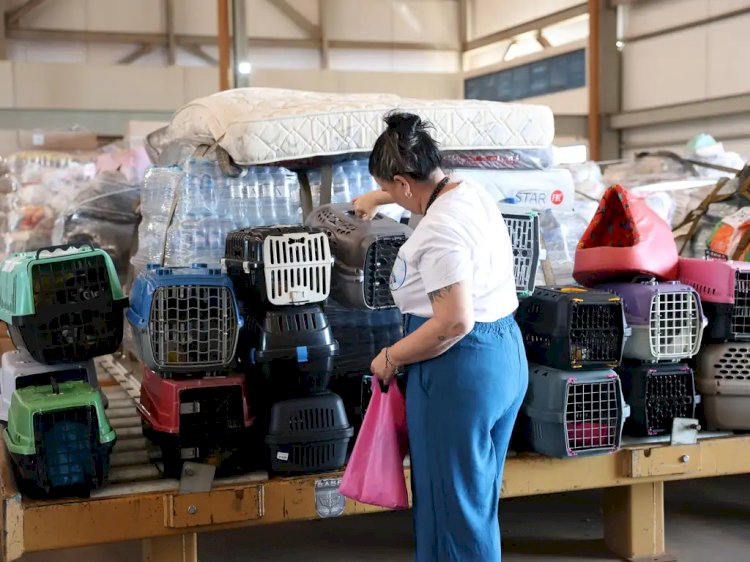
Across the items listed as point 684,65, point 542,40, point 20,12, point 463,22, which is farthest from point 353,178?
point 463,22

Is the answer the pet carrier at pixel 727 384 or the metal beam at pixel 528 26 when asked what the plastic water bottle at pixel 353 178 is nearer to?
the pet carrier at pixel 727 384

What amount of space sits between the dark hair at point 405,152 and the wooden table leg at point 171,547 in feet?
3.53

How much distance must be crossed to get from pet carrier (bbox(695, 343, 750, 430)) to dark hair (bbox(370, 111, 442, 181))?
1.34 metres

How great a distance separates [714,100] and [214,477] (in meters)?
7.69

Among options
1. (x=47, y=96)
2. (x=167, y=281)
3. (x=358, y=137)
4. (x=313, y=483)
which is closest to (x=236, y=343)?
(x=167, y=281)

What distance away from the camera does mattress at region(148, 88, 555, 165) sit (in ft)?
9.84

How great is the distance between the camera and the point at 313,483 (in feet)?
8.04

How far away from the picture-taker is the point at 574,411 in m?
2.60

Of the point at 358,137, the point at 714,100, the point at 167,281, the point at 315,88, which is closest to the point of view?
the point at 167,281

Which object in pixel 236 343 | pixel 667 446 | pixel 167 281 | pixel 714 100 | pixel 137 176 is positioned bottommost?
pixel 667 446

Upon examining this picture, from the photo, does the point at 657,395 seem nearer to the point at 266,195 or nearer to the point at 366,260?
the point at 366,260

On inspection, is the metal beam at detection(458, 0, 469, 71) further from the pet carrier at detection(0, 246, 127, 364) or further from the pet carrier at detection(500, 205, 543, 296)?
the pet carrier at detection(0, 246, 127, 364)

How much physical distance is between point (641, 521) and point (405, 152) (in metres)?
1.52

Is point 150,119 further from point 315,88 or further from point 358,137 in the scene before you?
point 358,137
